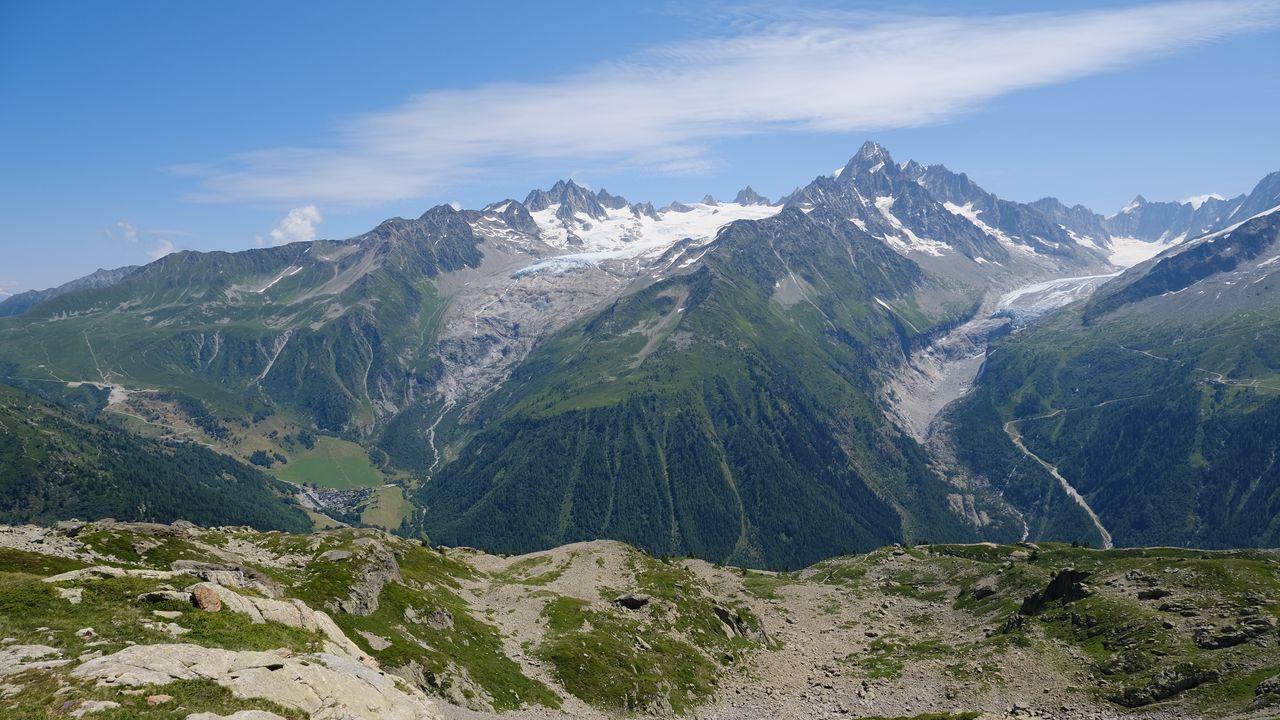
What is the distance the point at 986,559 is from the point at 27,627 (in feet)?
620

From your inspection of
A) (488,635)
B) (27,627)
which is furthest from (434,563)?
(27,627)

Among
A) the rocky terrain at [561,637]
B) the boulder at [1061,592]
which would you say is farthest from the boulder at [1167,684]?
the boulder at [1061,592]

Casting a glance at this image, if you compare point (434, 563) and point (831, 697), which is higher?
point (434, 563)

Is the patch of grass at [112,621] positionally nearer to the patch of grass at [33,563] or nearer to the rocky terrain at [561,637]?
the rocky terrain at [561,637]

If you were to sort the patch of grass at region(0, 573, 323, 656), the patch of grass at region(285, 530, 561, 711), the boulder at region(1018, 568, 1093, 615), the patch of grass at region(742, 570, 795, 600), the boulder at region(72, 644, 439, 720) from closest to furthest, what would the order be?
the boulder at region(72, 644, 439, 720) → the patch of grass at region(0, 573, 323, 656) → the patch of grass at region(285, 530, 561, 711) → the boulder at region(1018, 568, 1093, 615) → the patch of grass at region(742, 570, 795, 600)

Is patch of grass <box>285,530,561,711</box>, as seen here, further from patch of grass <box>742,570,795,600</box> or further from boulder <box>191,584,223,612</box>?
patch of grass <box>742,570,795,600</box>

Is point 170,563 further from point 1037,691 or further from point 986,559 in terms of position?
point 986,559

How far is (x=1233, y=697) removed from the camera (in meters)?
71.1

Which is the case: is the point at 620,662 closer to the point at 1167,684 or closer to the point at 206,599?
the point at 206,599

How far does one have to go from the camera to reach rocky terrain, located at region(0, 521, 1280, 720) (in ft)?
130

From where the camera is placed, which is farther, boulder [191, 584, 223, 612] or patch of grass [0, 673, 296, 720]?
boulder [191, 584, 223, 612]

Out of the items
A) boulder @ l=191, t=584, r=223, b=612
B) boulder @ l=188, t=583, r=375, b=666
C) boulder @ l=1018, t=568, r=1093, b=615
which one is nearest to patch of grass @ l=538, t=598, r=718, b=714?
boulder @ l=188, t=583, r=375, b=666

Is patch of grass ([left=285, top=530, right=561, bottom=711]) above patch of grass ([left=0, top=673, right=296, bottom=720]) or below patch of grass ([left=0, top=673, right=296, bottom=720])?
below

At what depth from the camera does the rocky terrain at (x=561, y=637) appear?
130ft
